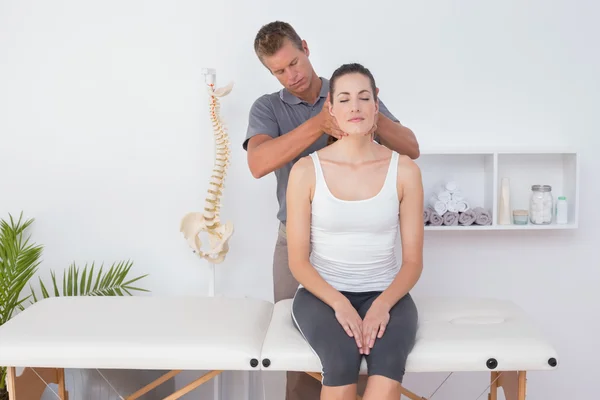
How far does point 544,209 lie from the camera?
2.72 metres

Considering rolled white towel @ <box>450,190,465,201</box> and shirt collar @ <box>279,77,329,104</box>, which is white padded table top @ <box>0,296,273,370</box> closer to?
shirt collar @ <box>279,77,329,104</box>

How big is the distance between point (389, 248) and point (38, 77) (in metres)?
1.71

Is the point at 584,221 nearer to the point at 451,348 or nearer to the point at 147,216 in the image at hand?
the point at 451,348

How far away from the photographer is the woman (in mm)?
1877

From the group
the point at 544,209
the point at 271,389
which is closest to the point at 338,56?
the point at 544,209

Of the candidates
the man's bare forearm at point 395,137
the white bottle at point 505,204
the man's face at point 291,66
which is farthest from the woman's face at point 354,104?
the white bottle at point 505,204

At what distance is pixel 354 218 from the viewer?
1.88m

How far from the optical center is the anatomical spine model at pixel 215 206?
2.56m

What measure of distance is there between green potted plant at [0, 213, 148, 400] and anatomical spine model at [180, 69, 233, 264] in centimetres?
35

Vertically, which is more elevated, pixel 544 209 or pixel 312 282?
pixel 544 209

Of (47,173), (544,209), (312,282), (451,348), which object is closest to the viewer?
(451,348)

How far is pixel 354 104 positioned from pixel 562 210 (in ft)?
4.09

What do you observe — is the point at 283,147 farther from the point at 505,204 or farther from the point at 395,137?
the point at 505,204

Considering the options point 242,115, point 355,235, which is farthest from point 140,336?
point 242,115
